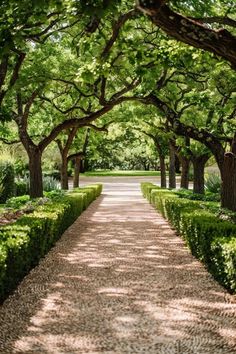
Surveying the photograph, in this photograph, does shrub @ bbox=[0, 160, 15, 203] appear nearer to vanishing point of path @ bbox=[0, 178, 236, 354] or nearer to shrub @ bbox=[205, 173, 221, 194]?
vanishing point of path @ bbox=[0, 178, 236, 354]

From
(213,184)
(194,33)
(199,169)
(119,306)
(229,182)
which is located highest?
(194,33)

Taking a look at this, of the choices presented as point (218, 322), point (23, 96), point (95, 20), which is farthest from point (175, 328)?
point (23, 96)

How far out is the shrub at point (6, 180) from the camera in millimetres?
19648

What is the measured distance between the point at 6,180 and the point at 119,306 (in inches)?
569

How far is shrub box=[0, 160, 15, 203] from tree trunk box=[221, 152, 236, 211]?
9.06m

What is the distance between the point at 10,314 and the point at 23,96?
Answer: 12099 millimetres

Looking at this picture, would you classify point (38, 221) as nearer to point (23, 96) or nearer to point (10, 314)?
point (10, 314)

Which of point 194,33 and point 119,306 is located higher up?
point 194,33

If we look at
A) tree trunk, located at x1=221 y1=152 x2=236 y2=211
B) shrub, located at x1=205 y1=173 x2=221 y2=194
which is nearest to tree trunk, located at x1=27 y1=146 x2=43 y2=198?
tree trunk, located at x1=221 y1=152 x2=236 y2=211

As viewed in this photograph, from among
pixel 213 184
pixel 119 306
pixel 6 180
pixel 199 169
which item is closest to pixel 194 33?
pixel 119 306

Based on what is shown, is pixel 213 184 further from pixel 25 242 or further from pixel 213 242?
pixel 25 242

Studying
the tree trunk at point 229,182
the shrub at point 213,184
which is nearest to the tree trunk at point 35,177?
the tree trunk at point 229,182

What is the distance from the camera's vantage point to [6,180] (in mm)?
20062

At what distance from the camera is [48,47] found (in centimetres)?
1433
